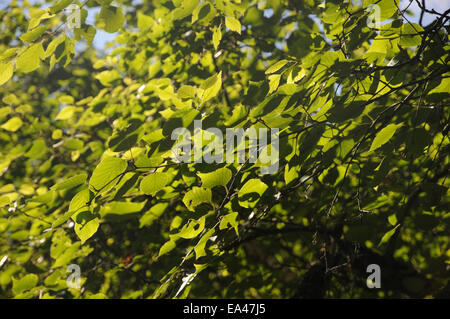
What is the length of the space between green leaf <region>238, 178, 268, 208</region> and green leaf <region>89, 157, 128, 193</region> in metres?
0.39

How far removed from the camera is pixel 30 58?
1107 mm

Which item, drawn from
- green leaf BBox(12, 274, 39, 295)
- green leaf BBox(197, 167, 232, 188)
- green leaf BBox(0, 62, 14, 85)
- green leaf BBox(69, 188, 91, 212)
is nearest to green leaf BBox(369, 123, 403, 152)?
green leaf BBox(197, 167, 232, 188)

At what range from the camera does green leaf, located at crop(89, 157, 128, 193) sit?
35.1 inches

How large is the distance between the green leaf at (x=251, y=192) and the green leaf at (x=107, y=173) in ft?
1.28

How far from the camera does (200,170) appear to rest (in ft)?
3.72

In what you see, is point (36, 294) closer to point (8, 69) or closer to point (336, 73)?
point (8, 69)

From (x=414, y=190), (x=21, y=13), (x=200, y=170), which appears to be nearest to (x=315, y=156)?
(x=200, y=170)

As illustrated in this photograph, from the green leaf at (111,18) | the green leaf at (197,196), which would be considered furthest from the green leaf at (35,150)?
the green leaf at (197,196)

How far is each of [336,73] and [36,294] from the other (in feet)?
6.67

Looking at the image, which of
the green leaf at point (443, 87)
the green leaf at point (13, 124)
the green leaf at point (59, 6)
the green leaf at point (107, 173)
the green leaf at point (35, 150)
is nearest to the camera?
the green leaf at point (107, 173)

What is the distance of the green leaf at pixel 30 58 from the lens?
1.09m

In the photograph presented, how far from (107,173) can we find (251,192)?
0.46 m

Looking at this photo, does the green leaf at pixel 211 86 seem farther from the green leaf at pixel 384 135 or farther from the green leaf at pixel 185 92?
the green leaf at pixel 384 135

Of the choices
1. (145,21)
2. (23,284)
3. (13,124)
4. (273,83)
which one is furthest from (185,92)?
(13,124)
